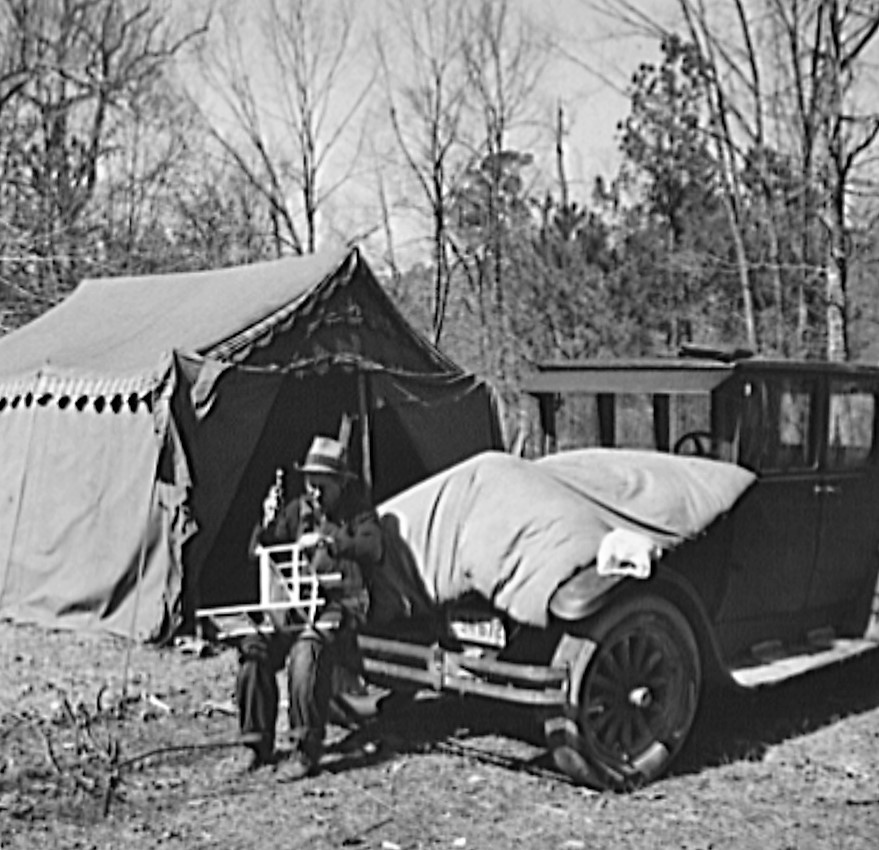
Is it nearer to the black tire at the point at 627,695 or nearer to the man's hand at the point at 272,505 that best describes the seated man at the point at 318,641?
the black tire at the point at 627,695

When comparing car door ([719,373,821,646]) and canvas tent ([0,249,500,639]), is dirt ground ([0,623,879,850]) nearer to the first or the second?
car door ([719,373,821,646])

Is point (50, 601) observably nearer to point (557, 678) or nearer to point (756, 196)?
point (557, 678)

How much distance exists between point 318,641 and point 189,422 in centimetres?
454

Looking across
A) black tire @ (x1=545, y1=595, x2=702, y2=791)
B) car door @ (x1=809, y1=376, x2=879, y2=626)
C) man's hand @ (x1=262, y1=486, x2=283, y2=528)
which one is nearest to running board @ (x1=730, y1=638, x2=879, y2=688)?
A: car door @ (x1=809, y1=376, x2=879, y2=626)

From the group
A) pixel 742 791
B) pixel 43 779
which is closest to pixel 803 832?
pixel 742 791

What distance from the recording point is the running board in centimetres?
694

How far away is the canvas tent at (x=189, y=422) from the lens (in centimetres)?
1085

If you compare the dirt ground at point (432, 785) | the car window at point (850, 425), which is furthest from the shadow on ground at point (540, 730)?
the car window at point (850, 425)

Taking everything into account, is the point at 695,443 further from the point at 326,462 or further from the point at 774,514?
the point at 326,462

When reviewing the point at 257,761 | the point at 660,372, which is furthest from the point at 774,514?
the point at 257,761

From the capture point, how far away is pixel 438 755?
701cm

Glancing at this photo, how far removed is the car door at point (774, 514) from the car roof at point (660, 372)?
84 mm

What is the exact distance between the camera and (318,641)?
21.8 feet

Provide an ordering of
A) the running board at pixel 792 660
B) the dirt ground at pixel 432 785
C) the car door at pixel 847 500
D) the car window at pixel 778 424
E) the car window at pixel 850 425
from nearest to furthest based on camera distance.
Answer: the dirt ground at pixel 432 785, the running board at pixel 792 660, the car window at pixel 778 424, the car door at pixel 847 500, the car window at pixel 850 425
